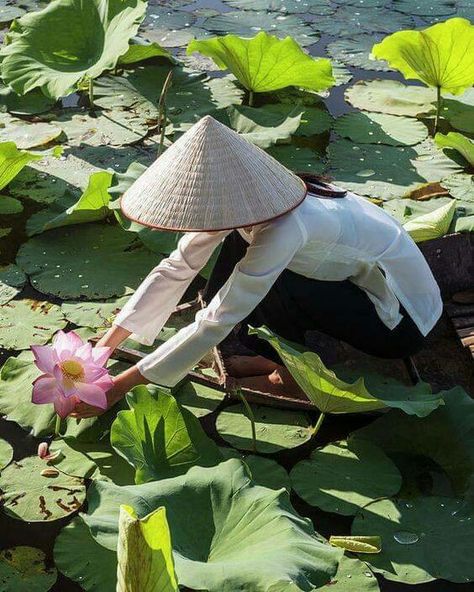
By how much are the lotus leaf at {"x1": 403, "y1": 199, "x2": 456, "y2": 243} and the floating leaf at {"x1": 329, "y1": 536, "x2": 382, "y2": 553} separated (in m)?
1.12

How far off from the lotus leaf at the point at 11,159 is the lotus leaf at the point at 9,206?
100mm

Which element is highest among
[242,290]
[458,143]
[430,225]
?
[242,290]

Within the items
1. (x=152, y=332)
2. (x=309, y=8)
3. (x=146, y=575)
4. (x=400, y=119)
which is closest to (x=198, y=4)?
(x=309, y=8)

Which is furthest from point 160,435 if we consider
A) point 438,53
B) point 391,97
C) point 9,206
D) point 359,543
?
point 391,97

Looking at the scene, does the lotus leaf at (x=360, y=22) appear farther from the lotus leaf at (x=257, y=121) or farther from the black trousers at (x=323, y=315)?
the black trousers at (x=323, y=315)

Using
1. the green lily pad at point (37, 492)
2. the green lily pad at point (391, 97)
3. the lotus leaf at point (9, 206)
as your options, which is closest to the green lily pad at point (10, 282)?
the lotus leaf at point (9, 206)

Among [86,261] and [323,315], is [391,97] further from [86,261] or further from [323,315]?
[323,315]

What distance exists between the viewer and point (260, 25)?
5.26 metres

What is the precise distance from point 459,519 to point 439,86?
233cm

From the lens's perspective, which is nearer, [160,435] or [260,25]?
[160,435]

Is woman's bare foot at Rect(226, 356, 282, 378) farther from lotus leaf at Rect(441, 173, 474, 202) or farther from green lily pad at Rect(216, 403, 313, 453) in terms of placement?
lotus leaf at Rect(441, 173, 474, 202)

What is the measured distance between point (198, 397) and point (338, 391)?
0.51 meters

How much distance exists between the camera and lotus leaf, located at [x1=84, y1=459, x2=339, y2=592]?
1765 mm

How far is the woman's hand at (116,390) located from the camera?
239 centimetres
